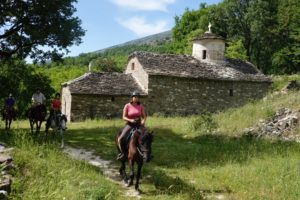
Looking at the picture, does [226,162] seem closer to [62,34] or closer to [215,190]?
[215,190]

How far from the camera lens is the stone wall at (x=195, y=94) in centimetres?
2897

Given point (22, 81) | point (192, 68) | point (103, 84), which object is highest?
point (192, 68)

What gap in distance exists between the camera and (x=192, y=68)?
101 feet

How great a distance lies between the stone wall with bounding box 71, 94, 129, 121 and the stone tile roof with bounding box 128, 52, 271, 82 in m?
3.26

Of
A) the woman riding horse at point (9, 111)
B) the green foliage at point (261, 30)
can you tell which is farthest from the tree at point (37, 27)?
the green foliage at point (261, 30)

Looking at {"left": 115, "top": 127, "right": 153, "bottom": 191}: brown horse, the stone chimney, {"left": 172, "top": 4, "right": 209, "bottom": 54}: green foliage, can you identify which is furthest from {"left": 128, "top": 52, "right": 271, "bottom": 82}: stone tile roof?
{"left": 172, "top": 4, "right": 209, "bottom": 54}: green foliage

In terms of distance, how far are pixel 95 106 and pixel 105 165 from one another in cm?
1591

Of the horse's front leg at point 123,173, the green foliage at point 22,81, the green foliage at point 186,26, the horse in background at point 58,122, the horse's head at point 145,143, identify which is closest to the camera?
the horse's head at point 145,143

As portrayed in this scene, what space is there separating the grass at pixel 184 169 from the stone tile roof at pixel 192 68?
12451 millimetres

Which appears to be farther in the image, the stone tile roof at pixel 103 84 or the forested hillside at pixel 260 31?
the forested hillside at pixel 260 31

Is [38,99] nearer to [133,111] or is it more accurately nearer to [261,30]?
[133,111]

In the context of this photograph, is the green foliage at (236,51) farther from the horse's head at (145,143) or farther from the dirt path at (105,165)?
the horse's head at (145,143)

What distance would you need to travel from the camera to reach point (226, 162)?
11.6 metres

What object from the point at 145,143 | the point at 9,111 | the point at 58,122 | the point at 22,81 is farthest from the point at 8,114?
the point at 22,81
